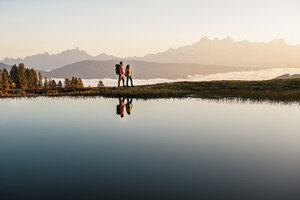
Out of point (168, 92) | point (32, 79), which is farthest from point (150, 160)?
point (32, 79)

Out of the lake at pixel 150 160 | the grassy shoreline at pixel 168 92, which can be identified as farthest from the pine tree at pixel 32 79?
the lake at pixel 150 160

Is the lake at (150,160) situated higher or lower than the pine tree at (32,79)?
lower

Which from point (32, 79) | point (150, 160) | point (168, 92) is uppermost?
point (32, 79)

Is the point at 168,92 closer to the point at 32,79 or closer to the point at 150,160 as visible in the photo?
the point at 150,160

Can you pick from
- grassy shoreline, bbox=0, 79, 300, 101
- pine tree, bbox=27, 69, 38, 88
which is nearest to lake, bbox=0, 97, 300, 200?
grassy shoreline, bbox=0, 79, 300, 101

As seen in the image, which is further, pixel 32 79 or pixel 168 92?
pixel 32 79

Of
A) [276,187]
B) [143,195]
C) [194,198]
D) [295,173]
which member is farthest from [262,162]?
[143,195]

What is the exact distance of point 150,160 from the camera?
8.47 metres

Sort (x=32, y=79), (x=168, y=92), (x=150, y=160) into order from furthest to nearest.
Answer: (x=32, y=79)
(x=168, y=92)
(x=150, y=160)

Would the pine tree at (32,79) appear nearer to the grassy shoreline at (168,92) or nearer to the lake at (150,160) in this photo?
the grassy shoreline at (168,92)

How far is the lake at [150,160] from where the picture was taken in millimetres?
6414

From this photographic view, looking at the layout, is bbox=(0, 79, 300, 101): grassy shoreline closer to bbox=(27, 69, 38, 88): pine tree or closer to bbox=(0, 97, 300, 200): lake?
bbox=(0, 97, 300, 200): lake

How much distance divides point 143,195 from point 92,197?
4.36 feet

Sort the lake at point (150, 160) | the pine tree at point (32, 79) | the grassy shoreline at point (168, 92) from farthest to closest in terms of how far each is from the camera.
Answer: the pine tree at point (32, 79), the grassy shoreline at point (168, 92), the lake at point (150, 160)
